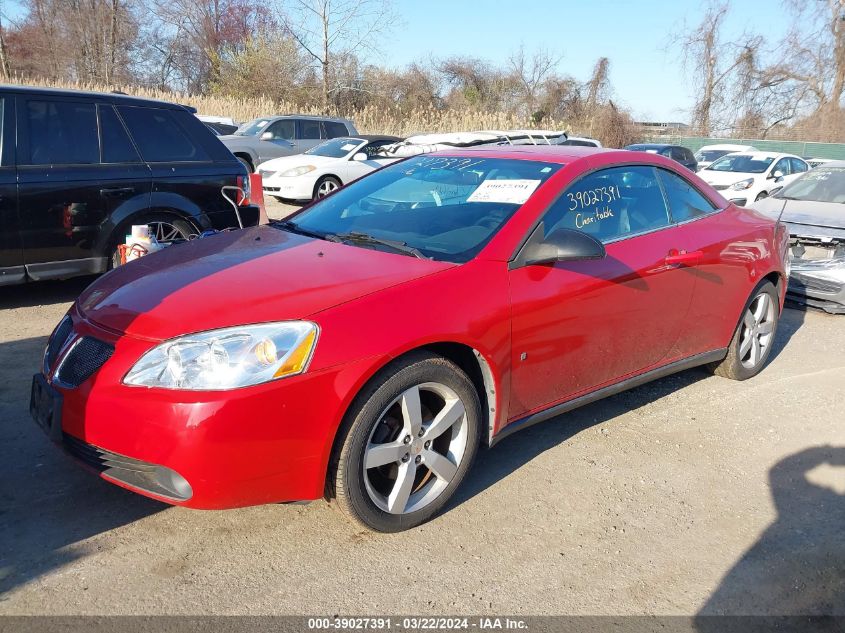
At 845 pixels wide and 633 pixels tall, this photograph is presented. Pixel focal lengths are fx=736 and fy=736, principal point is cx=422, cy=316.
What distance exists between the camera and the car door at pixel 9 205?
5.50m

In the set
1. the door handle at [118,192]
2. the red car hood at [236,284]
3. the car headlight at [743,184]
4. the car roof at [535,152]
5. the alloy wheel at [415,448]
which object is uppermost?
the car roof at [535,152]

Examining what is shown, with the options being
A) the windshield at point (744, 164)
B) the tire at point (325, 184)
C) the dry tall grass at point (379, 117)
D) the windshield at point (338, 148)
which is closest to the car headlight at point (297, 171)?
the tire at point (325, 184)

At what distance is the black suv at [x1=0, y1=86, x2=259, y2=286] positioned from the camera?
5617 mm

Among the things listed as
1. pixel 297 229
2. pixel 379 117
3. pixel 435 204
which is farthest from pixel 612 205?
pixel 379 117

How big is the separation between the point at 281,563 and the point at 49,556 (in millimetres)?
888

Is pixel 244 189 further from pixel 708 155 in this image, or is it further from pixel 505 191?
pixel 708 155

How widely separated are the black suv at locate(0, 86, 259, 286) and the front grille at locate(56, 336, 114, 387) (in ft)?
10.2

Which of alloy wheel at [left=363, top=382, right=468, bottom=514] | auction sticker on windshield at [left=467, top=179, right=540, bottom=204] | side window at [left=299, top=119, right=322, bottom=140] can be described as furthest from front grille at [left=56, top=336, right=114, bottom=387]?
side window at [left=299, top=119, right=322, bottom=140]

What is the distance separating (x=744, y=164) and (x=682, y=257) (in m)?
14.3

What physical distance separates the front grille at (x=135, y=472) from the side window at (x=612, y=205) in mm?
2065

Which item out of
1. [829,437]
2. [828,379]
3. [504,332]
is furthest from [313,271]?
[828,379]

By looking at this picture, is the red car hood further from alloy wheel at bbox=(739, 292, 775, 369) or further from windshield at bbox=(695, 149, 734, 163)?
windshield at bbox=(695, 149, 734, 163)

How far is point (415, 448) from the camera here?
10.1 feet

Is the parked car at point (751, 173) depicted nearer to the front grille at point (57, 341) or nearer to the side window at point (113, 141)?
the side window at point (113, 141)
